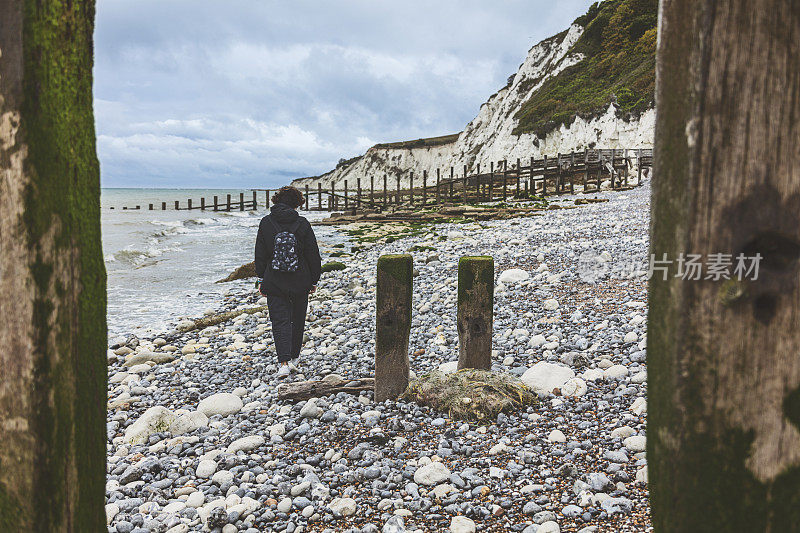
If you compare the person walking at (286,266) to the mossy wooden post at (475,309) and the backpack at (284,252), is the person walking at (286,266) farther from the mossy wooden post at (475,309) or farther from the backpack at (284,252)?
the mossy wooden post at (475,309)

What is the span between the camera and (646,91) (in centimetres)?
3959

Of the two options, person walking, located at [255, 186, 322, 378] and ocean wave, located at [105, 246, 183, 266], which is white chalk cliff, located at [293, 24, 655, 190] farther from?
ocean wave, located at [105, 246, 183, 266]

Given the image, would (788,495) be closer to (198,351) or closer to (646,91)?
(198,351)

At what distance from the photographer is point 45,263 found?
3.84 feet

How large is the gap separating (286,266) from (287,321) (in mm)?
694

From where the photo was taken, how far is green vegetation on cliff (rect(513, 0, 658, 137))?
42.2m

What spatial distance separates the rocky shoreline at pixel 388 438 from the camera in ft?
9.43

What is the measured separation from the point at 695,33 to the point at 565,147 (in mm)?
48106

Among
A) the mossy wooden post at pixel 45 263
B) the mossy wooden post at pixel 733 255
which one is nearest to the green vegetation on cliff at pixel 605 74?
the mossy wooden post at pixel 733 255

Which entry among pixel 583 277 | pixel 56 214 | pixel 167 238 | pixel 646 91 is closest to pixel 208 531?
pixel 56 214

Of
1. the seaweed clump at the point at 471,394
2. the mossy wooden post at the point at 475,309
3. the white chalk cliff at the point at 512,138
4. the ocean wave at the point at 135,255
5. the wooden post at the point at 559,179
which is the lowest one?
the seaweed clump at the point at 471,394

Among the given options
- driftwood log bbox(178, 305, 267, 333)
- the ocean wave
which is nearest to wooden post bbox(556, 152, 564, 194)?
the ocean wave

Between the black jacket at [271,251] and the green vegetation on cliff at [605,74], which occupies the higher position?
the green vegetation on cliff at [605,74]

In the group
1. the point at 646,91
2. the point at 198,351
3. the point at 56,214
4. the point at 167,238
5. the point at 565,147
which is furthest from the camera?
the point at 565,147
